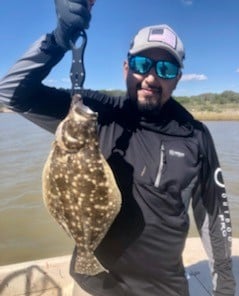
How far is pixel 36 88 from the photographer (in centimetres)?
231

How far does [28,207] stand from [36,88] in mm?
8093

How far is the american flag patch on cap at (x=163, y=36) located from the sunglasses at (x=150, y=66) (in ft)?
0.41

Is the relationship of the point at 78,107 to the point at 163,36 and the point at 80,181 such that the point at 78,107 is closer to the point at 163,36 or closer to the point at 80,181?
the point at 80,181

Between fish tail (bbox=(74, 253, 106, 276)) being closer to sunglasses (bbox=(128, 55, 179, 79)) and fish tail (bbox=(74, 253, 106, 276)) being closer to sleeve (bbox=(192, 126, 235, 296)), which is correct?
sleeve (bbox=(192, 126, 235, 296))

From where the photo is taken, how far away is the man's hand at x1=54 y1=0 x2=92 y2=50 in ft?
6.57

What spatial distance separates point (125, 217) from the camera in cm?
248

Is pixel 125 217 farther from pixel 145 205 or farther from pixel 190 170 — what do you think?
pixel 190 170

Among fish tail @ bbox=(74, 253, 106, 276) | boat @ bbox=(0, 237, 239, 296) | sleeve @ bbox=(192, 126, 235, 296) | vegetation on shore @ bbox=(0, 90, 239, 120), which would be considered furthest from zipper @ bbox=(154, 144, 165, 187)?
vegetation on shore @ bbox=(0, 90, 239, 120)

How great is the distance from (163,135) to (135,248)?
722 millimetres

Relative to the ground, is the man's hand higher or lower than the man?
higher

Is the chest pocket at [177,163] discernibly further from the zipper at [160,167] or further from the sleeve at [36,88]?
the sleeve at [36,88]

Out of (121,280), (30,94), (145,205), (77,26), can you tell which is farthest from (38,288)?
(77,26)

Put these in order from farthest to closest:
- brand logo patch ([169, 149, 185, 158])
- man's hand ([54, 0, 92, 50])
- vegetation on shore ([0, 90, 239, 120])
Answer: vegetation on shore ([0, 90, 239, 120]), brand logo patch ([169, 149, 185, 158]), man's hand ([54, 0, 92, 50])

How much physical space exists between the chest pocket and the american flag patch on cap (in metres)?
0.61
